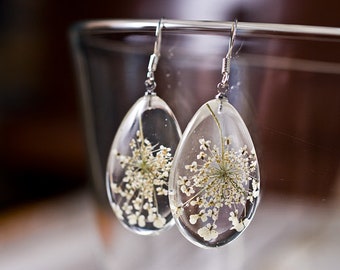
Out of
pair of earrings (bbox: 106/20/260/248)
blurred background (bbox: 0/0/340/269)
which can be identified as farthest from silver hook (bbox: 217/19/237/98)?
blurred background (bbox: 0/0/340/269)

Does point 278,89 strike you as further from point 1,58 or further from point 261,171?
point 1,58

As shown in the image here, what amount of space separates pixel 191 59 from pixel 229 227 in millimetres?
106

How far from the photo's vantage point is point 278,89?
0.96ft

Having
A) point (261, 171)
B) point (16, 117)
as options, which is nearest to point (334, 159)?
point (261, 171)

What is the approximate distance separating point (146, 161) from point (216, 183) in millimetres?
43

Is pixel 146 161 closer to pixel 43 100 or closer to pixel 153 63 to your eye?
pixel 153 63

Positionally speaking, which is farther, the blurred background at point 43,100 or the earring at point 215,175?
the blurred background at point 43,100

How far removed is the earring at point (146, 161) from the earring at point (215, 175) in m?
0.02

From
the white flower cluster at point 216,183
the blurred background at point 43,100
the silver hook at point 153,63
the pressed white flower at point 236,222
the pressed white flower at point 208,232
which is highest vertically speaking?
the silver hook at point 153,63

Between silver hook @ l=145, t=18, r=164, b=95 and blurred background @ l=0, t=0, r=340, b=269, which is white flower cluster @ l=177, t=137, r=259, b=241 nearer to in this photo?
silver hook @ l=145, t=18, r=164, b=95

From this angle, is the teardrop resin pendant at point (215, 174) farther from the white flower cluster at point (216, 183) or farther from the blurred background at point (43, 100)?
the blurred background at point (43, 100)

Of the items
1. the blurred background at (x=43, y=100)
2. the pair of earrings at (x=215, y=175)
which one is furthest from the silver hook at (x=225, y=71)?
the blurred background at (x=43, y=100)

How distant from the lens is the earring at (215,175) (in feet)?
0.84

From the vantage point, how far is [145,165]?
285mm
